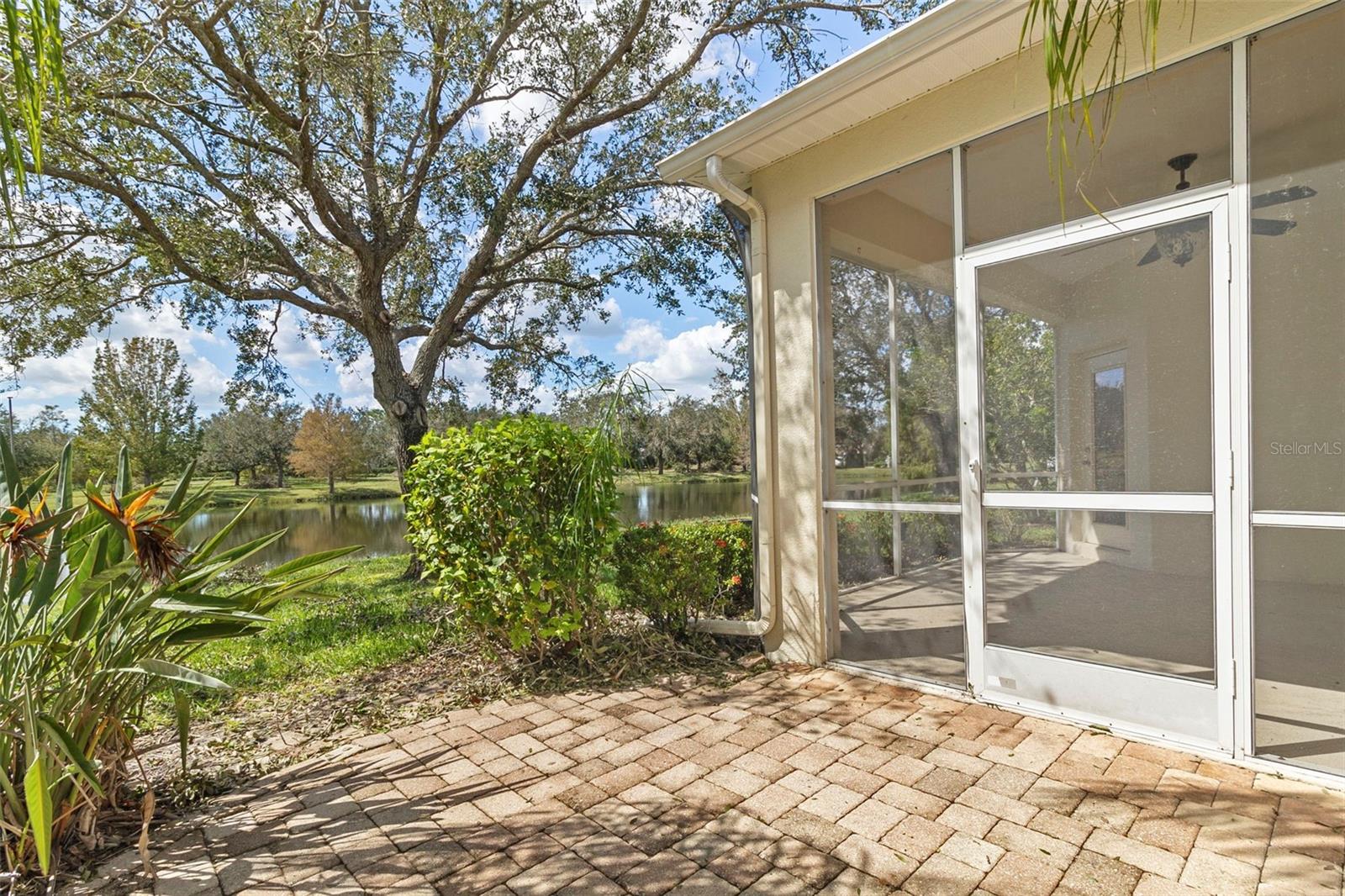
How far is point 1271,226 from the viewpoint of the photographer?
238 cm

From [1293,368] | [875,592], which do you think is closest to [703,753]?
[875,592]

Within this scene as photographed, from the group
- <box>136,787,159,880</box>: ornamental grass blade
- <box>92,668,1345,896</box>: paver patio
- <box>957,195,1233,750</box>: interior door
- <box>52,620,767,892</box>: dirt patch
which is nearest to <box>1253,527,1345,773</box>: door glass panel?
<box>957,195,1233,750</box>: interior door

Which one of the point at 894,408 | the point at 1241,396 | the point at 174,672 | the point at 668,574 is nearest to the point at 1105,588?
the point at 1241,396

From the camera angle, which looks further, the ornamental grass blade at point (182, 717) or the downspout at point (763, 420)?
the downspout at point (763, 420)

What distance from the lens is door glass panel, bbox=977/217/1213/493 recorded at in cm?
257

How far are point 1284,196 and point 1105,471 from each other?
1.15m

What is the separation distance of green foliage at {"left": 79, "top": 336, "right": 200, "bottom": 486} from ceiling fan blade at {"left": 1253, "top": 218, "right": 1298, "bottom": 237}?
729 inches

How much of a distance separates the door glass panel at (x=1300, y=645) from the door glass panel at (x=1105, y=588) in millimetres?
163

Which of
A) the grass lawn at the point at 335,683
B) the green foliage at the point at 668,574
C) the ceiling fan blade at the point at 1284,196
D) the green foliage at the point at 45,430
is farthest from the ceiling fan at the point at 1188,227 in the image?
the green foliage at the point at 45,430

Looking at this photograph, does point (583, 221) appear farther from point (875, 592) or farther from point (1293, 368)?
point (1293, 368)

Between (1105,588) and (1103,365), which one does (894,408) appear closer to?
(1103,365)

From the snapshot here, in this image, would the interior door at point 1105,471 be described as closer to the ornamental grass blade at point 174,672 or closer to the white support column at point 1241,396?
the white support column at point 1241,396

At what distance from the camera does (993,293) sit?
3070 millimetres

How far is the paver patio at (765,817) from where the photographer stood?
6.37 ft
